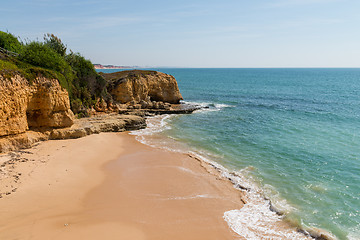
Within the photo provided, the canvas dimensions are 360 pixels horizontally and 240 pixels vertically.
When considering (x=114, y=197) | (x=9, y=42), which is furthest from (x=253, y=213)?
(x=9, y=42)

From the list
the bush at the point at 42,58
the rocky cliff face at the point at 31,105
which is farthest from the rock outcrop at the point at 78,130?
the bush at the point at 42,58

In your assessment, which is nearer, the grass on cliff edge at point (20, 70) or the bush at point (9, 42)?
the grass on cliff edge at point (20, 70)

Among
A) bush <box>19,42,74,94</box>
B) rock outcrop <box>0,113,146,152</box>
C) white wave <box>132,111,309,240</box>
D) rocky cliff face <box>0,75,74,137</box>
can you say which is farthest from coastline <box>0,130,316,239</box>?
bush <box>19,42,74,94</box>

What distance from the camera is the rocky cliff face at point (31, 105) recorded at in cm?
1603

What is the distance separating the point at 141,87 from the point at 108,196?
92.1ft

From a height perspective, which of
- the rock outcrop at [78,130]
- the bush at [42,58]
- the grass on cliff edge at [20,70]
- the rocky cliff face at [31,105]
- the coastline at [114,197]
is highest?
the bush at [42,58]

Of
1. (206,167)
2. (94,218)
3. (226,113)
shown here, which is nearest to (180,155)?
(206,167)

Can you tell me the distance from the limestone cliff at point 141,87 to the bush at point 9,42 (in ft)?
40.2

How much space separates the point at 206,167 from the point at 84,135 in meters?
11.9

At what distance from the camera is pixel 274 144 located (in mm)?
22156

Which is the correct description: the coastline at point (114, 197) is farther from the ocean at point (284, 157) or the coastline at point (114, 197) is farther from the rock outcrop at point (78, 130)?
the ocean at point (284, 157)

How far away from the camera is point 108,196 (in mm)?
12672

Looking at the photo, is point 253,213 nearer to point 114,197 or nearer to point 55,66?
point 114,197

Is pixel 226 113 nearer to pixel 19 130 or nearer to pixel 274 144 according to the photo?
pixel 274 144
